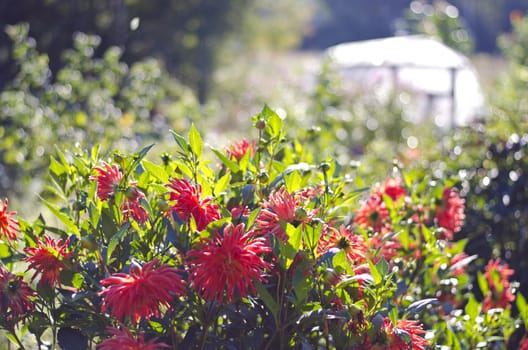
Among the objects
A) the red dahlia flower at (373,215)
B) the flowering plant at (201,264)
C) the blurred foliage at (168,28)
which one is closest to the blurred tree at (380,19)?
the blurred foliage at (168,28)

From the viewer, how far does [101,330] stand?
1220 mm

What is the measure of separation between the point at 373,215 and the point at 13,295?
2.58 ft

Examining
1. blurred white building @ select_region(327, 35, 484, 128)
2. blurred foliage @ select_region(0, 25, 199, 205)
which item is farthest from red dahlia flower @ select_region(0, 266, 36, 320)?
blurred white building @ select_region(327, 35, 484, 128)

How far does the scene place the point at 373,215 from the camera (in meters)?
1.59

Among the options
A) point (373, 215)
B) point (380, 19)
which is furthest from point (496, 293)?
point (380, 19)

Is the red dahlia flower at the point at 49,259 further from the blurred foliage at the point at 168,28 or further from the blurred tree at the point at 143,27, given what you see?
the blurred foliage at the point at 168,28

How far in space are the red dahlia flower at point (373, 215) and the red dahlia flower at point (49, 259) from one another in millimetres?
679

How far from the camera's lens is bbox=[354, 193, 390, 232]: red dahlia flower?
160cm

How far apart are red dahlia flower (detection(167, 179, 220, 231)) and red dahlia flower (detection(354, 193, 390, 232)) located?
51cm

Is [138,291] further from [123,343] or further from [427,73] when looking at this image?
[427,73]

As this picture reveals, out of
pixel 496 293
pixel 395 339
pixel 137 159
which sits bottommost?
pixel 496 293

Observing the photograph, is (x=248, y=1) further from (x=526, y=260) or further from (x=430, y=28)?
(x=526, y=260)

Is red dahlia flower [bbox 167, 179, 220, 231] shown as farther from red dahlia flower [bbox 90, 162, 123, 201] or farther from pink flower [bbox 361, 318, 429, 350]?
pink flower [bbox 361, 318, 429, 350]

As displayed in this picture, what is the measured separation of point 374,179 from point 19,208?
199 centimetres
